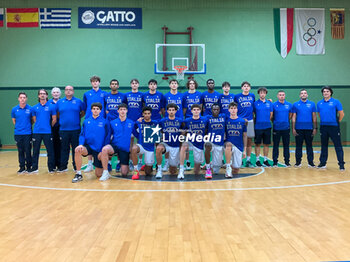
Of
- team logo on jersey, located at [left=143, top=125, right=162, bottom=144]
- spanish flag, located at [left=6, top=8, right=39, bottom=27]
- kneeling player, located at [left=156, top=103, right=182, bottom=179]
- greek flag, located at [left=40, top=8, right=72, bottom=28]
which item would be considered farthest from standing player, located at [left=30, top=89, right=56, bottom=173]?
spanish flag, located at [left=6, top=8, right=39, bottom=27]

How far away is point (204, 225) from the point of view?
3514 millimetres

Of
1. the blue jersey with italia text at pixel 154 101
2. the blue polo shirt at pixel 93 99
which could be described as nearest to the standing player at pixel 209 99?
the blue jersey with italia text at pixel 154 101

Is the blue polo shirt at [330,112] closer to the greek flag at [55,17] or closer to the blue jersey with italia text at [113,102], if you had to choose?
the blue jersey with italia text at [113,102]

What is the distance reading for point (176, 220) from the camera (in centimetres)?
372

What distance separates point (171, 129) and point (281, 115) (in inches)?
112

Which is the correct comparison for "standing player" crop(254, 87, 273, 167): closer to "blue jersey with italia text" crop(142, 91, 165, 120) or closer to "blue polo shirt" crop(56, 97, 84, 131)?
"blue jersey with italia text" crop(142, 91, 165, 120)

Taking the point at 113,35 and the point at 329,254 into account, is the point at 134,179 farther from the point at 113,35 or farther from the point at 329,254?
the point at 113,35

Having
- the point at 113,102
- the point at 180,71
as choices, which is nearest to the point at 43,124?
the point at 113,102

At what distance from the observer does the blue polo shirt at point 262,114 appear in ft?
24.8

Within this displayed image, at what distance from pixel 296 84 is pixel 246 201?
10314 millimetres

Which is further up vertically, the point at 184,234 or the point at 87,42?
the point at 87,42

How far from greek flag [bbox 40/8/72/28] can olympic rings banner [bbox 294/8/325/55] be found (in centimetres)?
948

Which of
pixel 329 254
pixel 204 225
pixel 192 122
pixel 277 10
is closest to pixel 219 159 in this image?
pixel 192 122

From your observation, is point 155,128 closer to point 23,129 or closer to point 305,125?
point 23,129
